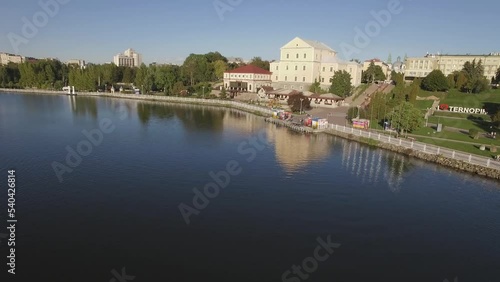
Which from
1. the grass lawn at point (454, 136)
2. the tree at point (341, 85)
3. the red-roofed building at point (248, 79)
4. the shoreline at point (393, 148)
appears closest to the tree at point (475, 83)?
the tree at point (341, 85)

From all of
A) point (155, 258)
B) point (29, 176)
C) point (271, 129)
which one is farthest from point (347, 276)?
point (271, 129)

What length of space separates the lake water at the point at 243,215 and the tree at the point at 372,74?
64762mm

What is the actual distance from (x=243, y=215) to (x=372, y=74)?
282ft

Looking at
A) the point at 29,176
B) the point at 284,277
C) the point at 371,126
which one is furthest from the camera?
the point at 371,126

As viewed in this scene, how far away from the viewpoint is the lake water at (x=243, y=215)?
1581 centimetres

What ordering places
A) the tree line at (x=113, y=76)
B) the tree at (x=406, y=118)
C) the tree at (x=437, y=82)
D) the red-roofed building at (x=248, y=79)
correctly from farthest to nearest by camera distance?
the tree line at (x=113, y=76)
the red-roofed building at (x=248, y=79)
the tree at (x=437, y=82)
the tree at (x=406, y=118)

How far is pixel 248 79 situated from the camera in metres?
91.2

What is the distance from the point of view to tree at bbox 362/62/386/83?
96.3 meters

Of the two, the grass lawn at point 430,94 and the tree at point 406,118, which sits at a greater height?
the grass lawn at point 430,94

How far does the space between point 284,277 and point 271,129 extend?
3618 cm

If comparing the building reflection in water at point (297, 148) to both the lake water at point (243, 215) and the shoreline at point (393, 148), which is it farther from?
the shoreline at point (393, 148)

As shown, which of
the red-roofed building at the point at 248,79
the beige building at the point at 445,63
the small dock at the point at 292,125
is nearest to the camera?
the small dock at the point at 292,125

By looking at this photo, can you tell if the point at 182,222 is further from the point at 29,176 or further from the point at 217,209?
the point at 29,176

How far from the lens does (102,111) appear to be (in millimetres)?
66938
